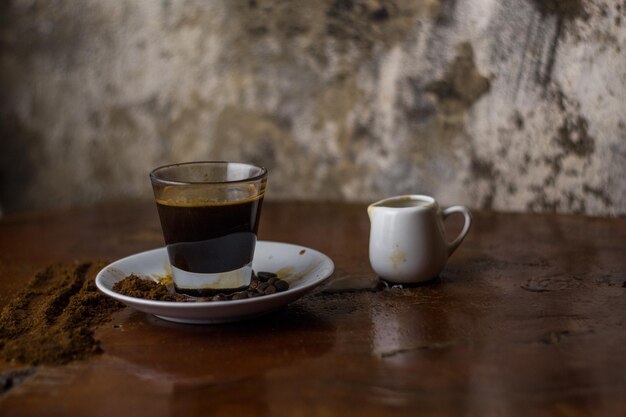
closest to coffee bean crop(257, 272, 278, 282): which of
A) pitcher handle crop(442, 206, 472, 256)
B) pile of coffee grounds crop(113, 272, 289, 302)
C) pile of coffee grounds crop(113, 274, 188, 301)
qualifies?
pile of coffee grounds crop(113, 272, 289, 302)

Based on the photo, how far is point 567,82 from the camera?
179cm

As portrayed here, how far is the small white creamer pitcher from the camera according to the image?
3.82ft

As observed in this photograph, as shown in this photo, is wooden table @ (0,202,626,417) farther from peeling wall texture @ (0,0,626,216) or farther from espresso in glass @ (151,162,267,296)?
peeling wall texture @ (0,0,626,216)

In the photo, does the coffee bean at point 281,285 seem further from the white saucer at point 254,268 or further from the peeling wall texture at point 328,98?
the peeling wall texture at point 328,98

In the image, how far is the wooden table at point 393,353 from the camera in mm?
780

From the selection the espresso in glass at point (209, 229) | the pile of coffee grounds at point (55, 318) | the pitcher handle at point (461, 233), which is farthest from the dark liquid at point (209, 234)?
the pitcher handle at point (461, 233)

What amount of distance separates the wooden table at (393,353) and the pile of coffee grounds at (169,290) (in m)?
0.03

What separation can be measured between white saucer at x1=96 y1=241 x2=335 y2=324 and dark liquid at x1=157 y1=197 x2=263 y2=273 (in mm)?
85

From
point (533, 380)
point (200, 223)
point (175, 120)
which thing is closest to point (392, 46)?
point (175, 120)

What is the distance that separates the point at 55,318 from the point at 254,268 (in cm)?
32

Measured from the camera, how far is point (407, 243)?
1.17 meters

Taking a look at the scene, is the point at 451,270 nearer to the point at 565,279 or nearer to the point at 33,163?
the point at 565,279

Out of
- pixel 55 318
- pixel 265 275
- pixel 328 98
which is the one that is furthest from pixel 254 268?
pixel 328 98

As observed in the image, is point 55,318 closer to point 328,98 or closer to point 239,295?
point 239,295
